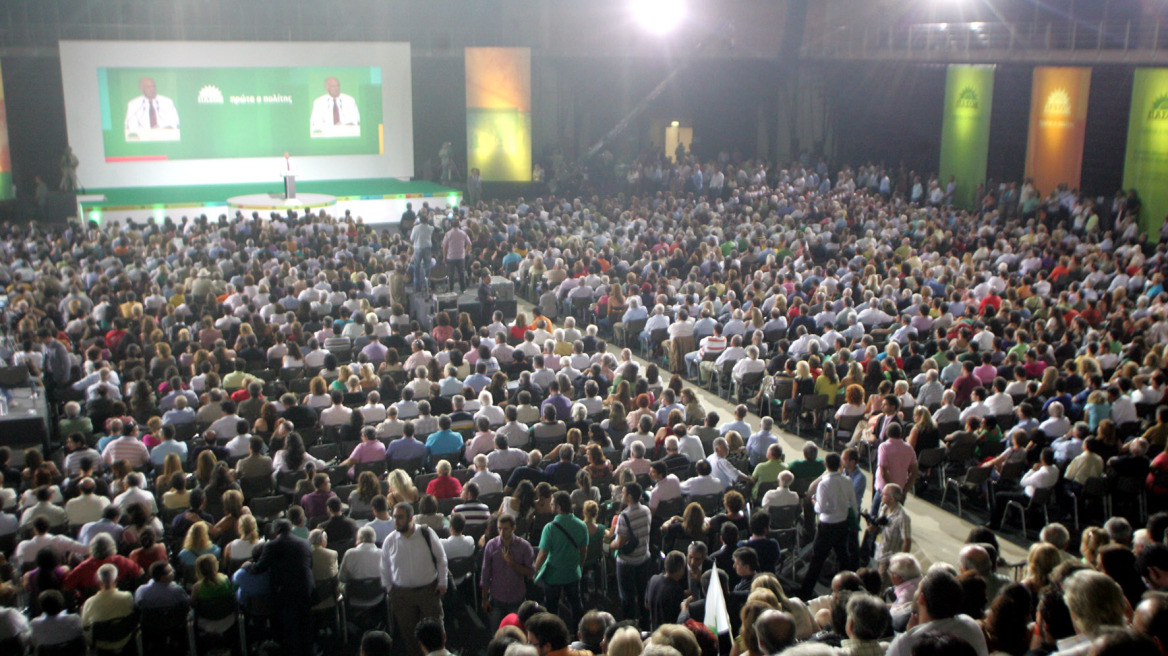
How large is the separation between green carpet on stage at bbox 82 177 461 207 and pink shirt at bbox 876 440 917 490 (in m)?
17.4

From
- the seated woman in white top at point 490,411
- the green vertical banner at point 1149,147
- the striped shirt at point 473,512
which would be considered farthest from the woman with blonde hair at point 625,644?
the green vertical banner at point 1149,147

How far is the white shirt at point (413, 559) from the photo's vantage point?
6.32m

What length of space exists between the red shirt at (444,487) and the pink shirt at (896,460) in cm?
348

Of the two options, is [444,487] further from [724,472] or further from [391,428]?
[724,472]

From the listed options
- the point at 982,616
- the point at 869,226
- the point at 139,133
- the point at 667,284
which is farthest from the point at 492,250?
the point at 982,616

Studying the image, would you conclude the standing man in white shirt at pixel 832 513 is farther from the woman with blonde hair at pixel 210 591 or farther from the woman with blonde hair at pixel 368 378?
the woman with blonde hair at pixel 368 378

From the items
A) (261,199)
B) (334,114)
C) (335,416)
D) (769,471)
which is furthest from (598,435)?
(334,114)

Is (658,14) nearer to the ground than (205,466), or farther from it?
farther from it

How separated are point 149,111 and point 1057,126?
20.5 m

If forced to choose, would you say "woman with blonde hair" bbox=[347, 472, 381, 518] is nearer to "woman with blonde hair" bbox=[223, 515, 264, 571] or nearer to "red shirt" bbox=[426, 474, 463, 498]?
"red shirt" bbox=[426, 474, 463, 498]

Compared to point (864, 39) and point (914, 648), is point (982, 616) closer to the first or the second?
point (914, 648)

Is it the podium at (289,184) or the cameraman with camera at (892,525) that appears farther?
the podium at (289,184)

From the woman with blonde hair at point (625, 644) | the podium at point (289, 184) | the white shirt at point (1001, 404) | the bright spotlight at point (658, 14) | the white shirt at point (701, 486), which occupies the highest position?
the bright spotlight at point (658, 14)

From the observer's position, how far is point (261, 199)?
2208cm
